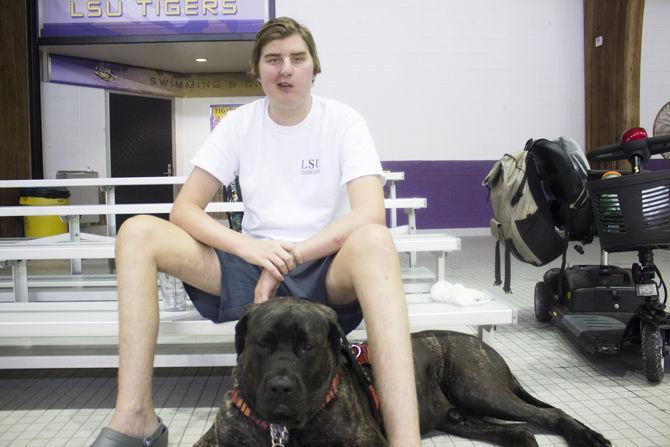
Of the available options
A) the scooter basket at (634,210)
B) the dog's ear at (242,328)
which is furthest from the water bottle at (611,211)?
the dog's ear at (242,328)

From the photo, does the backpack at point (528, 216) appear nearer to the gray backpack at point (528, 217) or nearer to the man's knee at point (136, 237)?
the gray backpack at point (528, 217)

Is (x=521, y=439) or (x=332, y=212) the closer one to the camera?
(x=521, y=439)

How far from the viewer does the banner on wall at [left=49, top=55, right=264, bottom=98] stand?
796 centimetres

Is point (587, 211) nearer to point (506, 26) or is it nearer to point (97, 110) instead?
point (506, 26)

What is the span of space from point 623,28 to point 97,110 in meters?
6.89

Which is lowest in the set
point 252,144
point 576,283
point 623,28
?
point 576,283

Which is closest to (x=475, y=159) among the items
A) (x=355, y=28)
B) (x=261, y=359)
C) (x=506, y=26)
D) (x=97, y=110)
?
(x=506, y=26)

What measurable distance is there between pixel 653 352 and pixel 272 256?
1521mm

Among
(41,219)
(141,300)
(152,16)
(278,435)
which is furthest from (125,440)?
(152,16)

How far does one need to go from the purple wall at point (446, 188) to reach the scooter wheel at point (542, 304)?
3.73m

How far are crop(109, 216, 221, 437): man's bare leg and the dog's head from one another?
0.32 metres

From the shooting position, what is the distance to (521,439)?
1.58 metres

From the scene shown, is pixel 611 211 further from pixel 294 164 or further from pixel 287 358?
pixel 287 358

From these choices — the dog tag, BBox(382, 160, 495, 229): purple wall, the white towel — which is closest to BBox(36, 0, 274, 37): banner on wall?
BBox(382, 160, 495, 229): purple wall
